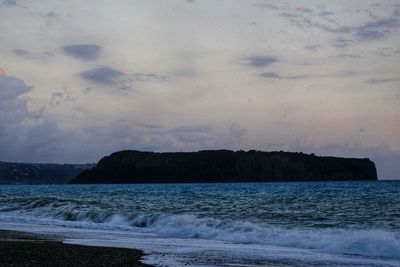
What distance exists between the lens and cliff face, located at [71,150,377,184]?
17350 cm

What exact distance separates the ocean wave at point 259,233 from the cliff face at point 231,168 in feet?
460

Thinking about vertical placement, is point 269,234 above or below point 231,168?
below

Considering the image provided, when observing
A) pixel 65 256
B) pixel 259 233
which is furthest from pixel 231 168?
pixel 65 256

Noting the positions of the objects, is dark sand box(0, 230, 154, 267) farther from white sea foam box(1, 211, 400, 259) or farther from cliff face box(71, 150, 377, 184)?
cliff face box(71, 150, 377, 184)

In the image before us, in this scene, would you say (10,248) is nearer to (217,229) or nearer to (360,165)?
(217,229)

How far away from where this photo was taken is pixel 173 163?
591 feet

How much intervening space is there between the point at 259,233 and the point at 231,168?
507 feet

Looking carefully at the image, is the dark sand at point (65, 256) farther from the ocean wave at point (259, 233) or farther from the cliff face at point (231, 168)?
the cliff face at point (231, 168)

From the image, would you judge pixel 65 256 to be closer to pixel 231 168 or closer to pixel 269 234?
pixel 269 234

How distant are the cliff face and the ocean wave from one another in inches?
5517

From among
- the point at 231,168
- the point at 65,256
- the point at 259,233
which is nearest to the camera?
the point at 65,256

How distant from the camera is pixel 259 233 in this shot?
21.4 meters

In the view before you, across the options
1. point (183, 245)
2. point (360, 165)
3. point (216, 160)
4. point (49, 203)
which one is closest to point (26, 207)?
point (49, 203)

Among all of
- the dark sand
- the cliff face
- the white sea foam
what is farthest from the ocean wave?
the cliff face
